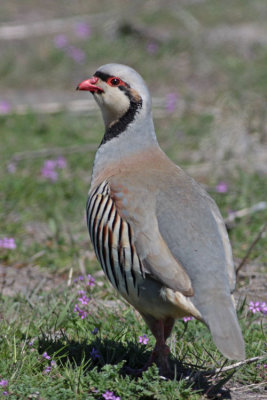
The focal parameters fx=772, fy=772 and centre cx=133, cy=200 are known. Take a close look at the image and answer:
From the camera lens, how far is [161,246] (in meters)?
3.62

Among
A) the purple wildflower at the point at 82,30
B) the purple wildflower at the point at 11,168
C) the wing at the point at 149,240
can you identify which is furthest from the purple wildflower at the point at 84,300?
the purple wildflower at the point at 82,30

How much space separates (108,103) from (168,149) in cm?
421

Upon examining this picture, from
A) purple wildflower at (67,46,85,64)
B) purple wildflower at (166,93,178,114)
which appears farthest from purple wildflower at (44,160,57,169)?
purple wildflower at (67,46,85,64)

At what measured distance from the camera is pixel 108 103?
Result: 4.48 meters

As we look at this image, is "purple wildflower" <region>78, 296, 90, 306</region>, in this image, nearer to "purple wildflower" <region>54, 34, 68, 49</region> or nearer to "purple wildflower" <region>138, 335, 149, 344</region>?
"purple wildflower" <region>138, 335, 149, 344</region>

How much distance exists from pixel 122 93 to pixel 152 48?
26.0 feet

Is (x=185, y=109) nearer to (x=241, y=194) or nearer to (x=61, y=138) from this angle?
(x=61, y=138)

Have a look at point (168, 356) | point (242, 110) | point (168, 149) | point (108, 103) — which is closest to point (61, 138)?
point (168, 149)

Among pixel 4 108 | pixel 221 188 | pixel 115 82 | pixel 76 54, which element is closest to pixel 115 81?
pixel 115 82

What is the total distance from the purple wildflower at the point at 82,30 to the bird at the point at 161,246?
8702mm

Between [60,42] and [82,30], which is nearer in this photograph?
[60,42]

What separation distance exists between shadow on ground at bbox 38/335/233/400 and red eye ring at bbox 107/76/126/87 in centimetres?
145

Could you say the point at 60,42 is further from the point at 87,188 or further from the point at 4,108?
the point at 87,188

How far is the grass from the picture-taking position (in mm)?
3906
